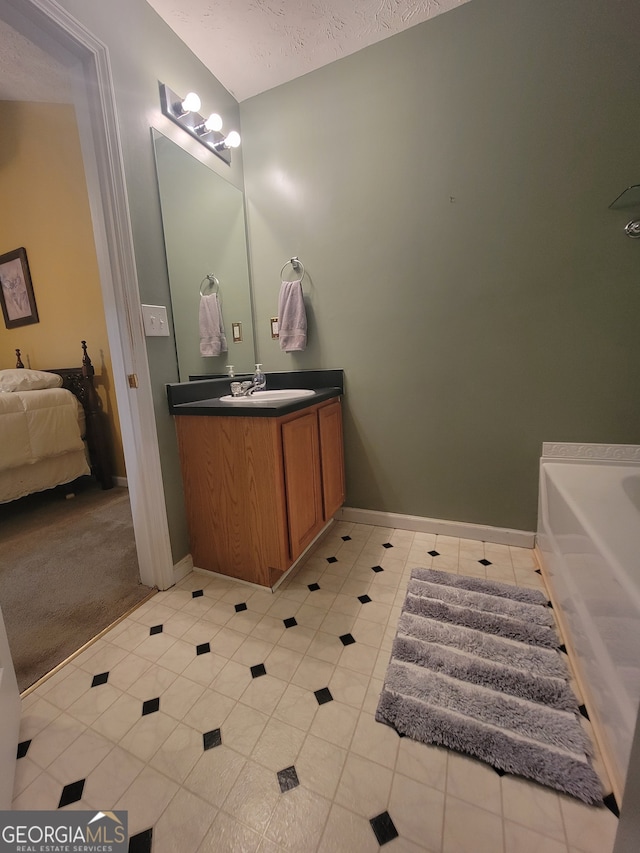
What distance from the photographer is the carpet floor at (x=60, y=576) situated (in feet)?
4.21

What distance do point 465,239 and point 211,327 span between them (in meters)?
1.40

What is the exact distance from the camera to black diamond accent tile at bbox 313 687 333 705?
1.00 m

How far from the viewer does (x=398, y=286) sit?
1776 mm

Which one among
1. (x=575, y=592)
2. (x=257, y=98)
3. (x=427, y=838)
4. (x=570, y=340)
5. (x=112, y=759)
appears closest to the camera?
(x=427, y=838)

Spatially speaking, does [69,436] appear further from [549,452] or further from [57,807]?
[549,452]

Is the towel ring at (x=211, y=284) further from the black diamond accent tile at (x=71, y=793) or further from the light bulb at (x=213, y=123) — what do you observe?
the black diamond accent tile at (x=71, y=793)

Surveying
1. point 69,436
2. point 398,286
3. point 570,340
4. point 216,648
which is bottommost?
point 216,648

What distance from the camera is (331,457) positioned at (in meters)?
1.86

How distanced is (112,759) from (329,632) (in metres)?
0.71

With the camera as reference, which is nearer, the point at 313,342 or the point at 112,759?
the point at 112,759

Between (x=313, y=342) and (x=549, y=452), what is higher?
(x=313, y=342)

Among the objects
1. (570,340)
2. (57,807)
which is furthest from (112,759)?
(570,340)

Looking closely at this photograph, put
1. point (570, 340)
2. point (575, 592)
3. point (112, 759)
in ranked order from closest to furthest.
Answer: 1. point (112, 759)
2. point (575, 592)
3. point (570, 340)

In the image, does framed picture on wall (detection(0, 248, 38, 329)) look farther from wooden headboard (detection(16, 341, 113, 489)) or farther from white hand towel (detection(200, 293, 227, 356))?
white hand towel (detection(200, 293, 227, 356))
